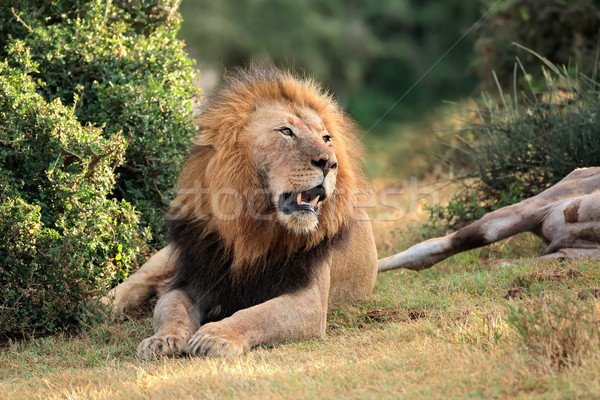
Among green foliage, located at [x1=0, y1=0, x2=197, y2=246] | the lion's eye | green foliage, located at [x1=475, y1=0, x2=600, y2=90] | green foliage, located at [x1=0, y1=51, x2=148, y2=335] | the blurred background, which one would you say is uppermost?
the blurred background

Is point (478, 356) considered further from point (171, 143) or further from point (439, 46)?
point (439, 46)

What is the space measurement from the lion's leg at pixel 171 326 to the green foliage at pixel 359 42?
14758mm

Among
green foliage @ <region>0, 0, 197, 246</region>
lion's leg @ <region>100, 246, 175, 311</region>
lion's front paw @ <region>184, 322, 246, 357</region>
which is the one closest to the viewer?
lion's front paw @ <region>184, 322, 246, 357</region>

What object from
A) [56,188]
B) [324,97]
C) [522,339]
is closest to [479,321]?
[522,339]

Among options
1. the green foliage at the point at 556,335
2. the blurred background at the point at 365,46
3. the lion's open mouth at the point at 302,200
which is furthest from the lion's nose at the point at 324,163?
the blurred background at the point at 365,46

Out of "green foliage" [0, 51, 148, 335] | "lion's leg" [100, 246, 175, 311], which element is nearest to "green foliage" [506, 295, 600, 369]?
"lion's leg" [100, 246, 175, 311]

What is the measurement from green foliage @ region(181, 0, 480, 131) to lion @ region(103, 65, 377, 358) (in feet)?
47.1

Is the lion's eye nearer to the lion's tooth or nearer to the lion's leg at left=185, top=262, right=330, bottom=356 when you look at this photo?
the lion's tooth

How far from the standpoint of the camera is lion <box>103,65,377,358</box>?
15.4ft

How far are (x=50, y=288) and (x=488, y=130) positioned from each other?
4842 mm

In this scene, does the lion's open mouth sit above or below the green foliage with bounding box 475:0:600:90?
below

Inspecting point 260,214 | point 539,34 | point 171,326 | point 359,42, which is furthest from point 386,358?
point 359,42

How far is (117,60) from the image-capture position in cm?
660

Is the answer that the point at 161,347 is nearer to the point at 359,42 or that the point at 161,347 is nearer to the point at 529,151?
the point at 529,151
